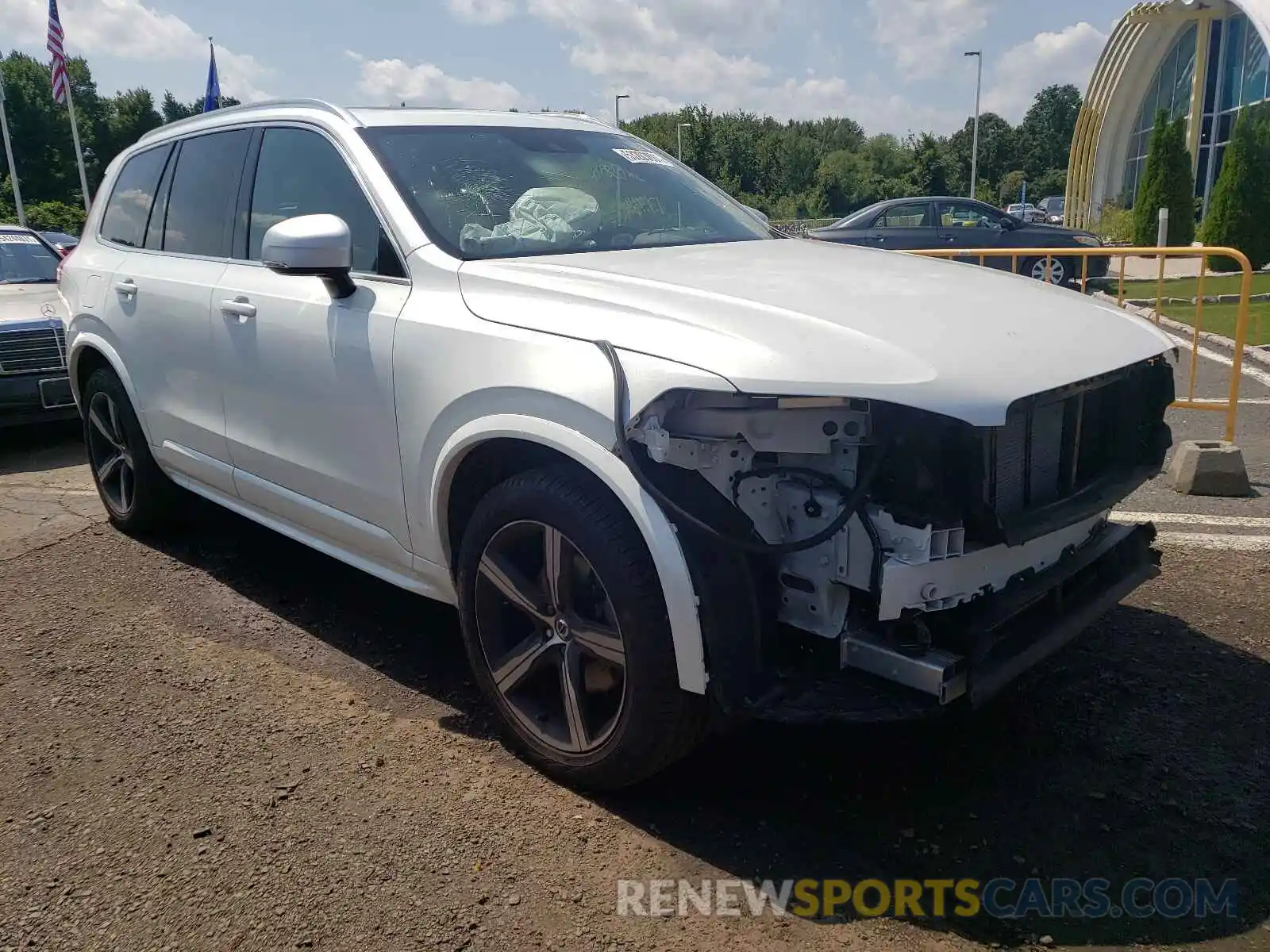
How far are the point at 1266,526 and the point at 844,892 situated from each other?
3589mm

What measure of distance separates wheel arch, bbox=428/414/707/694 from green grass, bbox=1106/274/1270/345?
8.15 metres

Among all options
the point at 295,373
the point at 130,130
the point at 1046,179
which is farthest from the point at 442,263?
the point at 1046,179

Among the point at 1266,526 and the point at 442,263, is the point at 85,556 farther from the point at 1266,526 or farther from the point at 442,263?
the point at 1266,526

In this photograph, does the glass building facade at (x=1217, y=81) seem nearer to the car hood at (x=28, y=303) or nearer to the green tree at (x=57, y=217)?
the car hood at (x=28, y=303)

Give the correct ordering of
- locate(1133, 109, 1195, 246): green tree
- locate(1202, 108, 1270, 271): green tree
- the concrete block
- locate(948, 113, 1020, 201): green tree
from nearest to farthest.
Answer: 1. the concrete block
2. locate(1202, 108, 1270, 271): green tree
3. locate(1133, 109, 1195, 246): green tree
4. locate(948, 113, 1020, 201): green tree

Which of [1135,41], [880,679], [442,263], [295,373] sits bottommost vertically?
[880,679]

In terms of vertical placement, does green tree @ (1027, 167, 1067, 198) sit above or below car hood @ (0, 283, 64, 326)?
above

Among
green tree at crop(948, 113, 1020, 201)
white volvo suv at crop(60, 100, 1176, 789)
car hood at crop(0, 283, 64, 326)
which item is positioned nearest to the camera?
white volvo suv at crop(60, 100, 1176, 789)

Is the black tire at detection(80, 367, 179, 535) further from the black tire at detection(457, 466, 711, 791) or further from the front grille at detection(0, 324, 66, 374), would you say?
the black tire at detection(457, 466, 711, 791)

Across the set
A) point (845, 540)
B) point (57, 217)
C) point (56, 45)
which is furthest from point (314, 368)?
point (57, 217)

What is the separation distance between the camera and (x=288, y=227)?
10.1 ft

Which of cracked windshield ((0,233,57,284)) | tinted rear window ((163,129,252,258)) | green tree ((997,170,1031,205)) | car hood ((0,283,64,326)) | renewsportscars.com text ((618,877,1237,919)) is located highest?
green tree ((997,170,1031,205))

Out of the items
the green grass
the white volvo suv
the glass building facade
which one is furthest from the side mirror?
the glass building facade

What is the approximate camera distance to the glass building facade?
102ft
